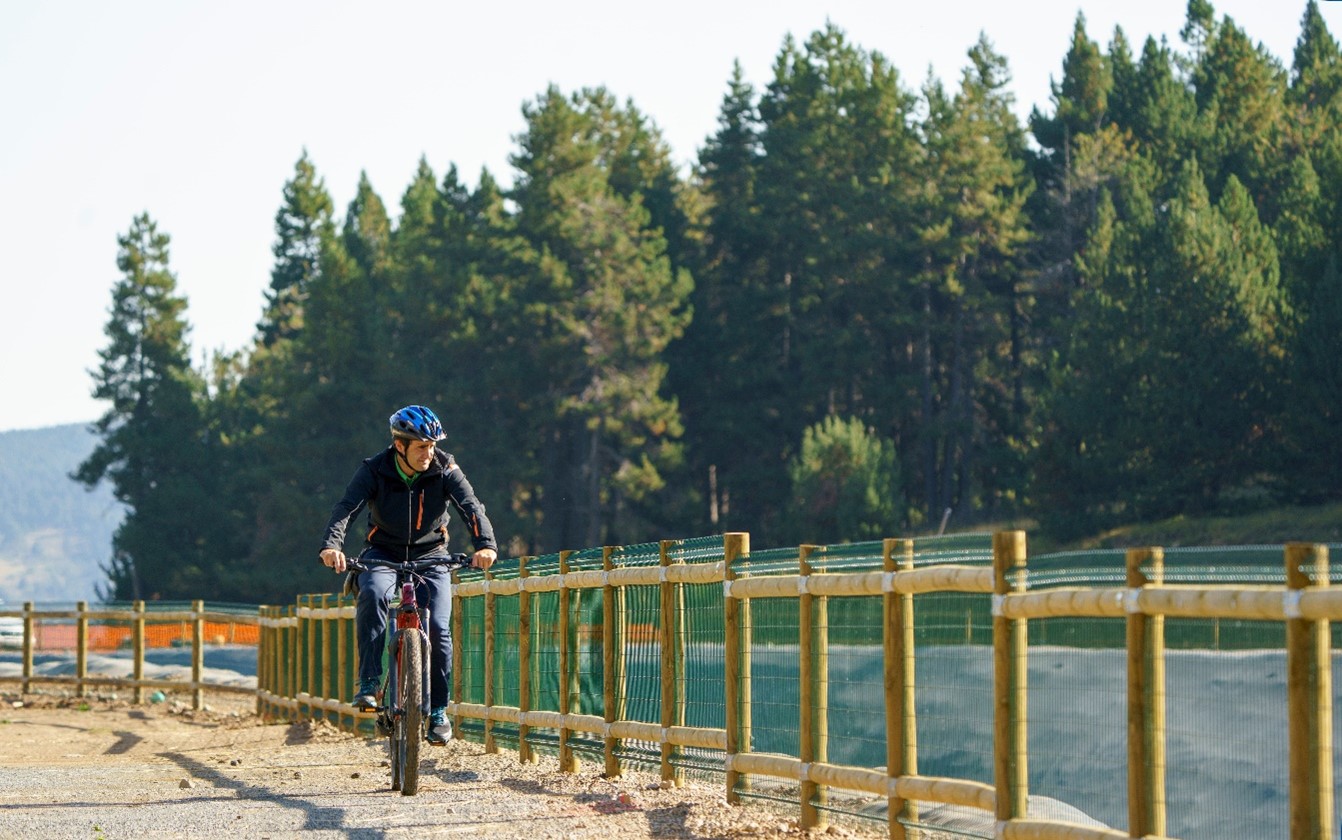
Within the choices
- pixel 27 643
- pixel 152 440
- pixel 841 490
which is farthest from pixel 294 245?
pixel 27 643

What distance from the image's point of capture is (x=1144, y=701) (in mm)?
7414

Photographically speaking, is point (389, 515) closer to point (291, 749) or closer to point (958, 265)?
point (291, 749)

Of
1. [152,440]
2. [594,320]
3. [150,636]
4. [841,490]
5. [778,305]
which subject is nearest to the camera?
[150,636]

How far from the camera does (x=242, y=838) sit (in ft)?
33.9

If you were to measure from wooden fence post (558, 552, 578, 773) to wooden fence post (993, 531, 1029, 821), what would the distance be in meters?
5.77

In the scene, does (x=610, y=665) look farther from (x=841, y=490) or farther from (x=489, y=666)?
(x=841, y=490)

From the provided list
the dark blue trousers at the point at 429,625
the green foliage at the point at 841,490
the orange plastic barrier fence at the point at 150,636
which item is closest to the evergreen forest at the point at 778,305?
the green foliage at the point at 841,490

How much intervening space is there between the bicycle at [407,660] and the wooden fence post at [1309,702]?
5514mm

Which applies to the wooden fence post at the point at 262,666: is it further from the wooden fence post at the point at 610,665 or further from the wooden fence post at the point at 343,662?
the wooden fence post at the point at 610,665

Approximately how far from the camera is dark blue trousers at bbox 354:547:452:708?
11125 mm

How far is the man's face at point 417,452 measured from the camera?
10.9 metres

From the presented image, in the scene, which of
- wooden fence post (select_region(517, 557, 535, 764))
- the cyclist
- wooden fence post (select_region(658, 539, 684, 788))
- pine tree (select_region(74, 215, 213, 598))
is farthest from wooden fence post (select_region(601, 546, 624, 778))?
pine tree (select_region(74, 215, 213, 598))

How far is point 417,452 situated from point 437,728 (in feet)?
5.21

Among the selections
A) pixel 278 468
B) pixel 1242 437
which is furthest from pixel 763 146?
pixel 1242 437
